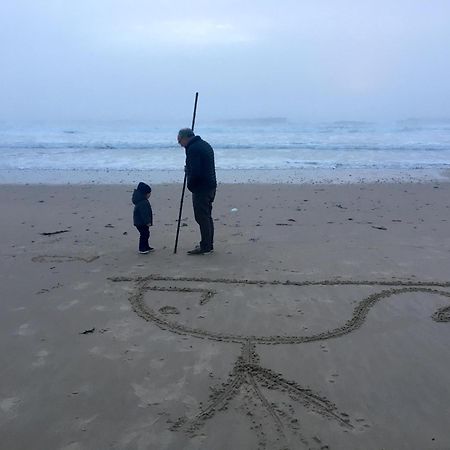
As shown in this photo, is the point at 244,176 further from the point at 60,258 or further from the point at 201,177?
the point at 60,258

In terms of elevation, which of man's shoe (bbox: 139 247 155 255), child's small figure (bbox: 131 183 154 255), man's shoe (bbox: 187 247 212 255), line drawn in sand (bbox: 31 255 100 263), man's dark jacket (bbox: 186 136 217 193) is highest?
man's dark jacket (bbox: 186 136 217 193)

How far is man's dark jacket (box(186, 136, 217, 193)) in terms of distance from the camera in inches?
270

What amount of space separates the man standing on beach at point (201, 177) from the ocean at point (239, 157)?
342 inches

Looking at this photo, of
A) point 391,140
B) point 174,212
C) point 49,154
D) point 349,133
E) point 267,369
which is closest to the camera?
point 267,369

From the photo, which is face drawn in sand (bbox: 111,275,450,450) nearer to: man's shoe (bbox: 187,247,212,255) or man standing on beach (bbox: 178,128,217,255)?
man's shoe (bbox: 187,247,212,255)

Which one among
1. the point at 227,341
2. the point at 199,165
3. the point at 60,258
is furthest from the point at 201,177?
the point at 227,341

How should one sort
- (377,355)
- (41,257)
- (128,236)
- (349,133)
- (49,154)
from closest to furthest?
(377,355) → (41,257) → (128,236) → (49,154) → (349,133)

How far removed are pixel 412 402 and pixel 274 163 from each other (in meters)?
18.0

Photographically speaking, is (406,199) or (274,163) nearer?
(406,199)

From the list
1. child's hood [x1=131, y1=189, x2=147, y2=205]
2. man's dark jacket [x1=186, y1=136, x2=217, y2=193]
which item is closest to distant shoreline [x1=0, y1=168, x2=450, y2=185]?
child's hood [x1=131, y1=189, x2=147, y2=205]

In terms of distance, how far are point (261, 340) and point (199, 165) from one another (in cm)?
322

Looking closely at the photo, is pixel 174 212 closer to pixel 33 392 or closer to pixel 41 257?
pixel 41 257

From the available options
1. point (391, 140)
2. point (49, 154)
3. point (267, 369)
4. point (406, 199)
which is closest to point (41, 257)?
point (267, 369)

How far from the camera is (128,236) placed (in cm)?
846
